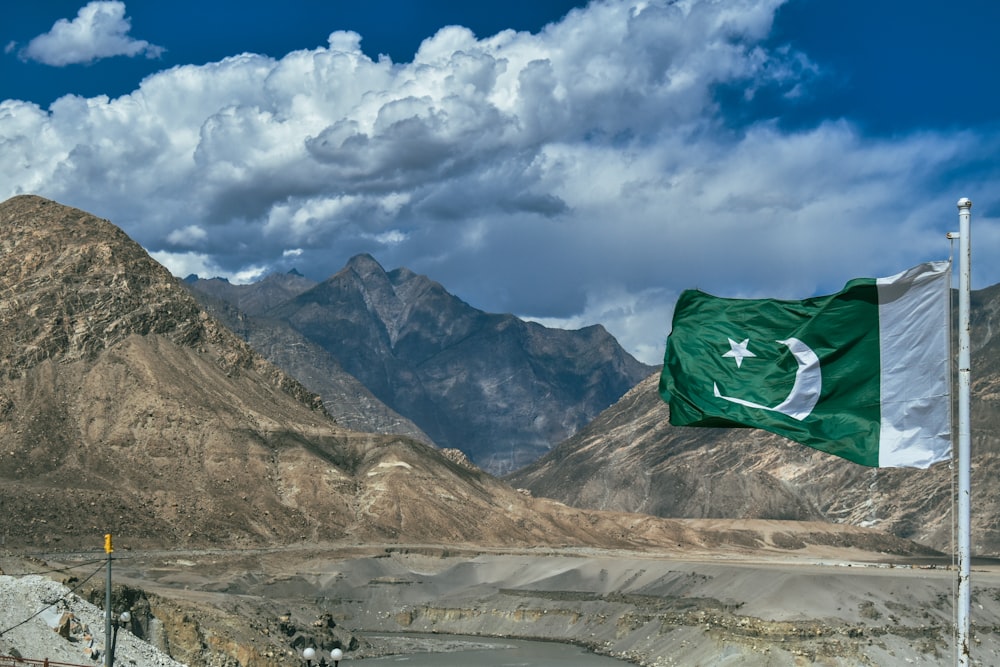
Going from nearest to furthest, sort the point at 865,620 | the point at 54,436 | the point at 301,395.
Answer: the point at 865,620 < the point at 54,436 < the point at 301,395

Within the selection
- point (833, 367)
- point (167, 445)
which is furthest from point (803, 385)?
point (167, 445)

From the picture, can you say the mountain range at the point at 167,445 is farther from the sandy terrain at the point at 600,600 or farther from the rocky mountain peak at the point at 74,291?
the sandy terrain at the point at 600,600

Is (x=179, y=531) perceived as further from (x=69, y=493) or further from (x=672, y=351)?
(x=672, y=351)

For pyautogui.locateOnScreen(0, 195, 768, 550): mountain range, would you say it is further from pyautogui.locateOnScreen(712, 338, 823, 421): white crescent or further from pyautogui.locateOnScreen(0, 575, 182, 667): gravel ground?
pyautogui.locateOnScreen(712, 338, 823, 421): white crescent

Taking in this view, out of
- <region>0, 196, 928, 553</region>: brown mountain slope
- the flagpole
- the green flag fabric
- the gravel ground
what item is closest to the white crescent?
the green flag fabric

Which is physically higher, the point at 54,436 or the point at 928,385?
the point at 54,436

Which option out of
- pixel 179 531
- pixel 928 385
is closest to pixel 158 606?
pixel 928 385

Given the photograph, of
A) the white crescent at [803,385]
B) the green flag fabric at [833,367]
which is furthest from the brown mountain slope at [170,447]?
the white crescent at [803,385]
